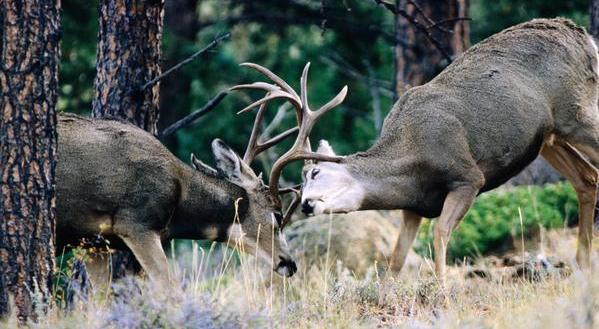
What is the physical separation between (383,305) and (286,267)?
1.64 meters

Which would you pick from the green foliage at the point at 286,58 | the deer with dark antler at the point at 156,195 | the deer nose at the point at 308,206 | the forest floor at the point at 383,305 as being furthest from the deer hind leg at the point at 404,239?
the green foliage at the point at 286,58

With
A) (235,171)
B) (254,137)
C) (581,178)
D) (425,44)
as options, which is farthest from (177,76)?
(581,178)

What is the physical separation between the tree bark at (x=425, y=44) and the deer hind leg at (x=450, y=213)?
470 centimetres

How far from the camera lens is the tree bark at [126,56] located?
10.1m

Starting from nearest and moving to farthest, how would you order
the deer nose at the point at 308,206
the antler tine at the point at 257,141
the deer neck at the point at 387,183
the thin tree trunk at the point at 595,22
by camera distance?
the deer nose at the point at 308,206 → the deer neck at the point at 387,183 → the antler tine at the point at 257,141 → the thin tree trunk at the point at 595,22

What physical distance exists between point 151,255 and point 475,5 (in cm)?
1706

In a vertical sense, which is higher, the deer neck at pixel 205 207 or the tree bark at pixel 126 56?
the tree bark at pixel 126 56

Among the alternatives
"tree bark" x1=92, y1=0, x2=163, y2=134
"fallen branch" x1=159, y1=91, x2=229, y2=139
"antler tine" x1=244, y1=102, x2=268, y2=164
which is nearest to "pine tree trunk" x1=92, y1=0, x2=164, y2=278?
"tree bark" x1=92, y1=0, x2=163, y2=134

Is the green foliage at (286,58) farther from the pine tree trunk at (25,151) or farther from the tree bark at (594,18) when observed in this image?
the pine tree trunk at (25,151)

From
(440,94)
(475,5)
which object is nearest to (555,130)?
(440,94)

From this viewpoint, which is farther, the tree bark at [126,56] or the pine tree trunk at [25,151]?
the tree bark at [126,56]

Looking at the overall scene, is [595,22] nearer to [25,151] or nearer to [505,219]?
[505,219]

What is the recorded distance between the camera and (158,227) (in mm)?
9383

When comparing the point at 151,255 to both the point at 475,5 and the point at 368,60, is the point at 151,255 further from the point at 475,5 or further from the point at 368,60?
the point at 475,5
